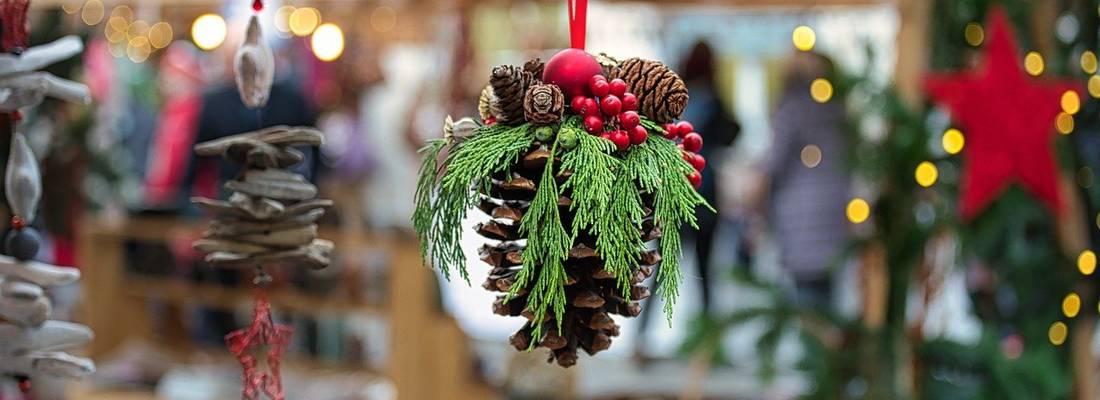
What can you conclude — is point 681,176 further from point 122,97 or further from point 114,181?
point 122,97

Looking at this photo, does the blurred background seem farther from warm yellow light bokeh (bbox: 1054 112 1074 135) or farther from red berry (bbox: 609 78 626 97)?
red berry (bbox: 609 78 626 97)

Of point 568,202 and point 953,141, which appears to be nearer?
point 568,202

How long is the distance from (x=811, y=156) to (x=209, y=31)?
257 cm

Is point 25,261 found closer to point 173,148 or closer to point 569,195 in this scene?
point 569,195

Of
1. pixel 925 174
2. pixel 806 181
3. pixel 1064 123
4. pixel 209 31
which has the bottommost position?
pixel 806 181

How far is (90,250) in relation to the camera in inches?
181

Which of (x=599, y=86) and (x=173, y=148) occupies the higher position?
(x=599, y=86)

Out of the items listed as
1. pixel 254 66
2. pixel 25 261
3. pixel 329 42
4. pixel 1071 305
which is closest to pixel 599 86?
pixel 254 66

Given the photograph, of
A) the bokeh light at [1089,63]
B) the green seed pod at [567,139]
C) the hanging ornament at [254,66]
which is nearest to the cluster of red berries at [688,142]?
the green seed pod at [567,139]

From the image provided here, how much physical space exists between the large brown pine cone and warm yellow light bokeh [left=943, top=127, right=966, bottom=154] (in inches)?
65.7

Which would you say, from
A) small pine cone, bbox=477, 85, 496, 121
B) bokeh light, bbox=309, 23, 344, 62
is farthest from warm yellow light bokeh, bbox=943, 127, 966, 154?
bokeh light, bbox=309, 23, 344, 62

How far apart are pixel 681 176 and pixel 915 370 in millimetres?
1745

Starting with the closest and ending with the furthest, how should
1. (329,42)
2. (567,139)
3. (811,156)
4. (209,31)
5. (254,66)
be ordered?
(567,139)
(254,66)
(811,156)
(209,31)
(329,42)

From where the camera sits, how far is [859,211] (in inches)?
106
